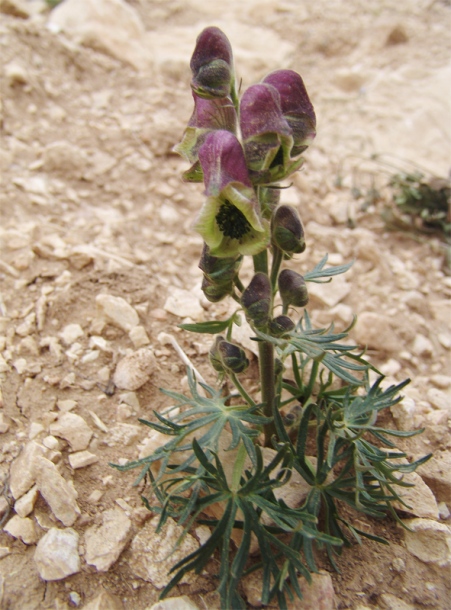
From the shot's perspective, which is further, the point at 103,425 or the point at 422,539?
the point at 103,425

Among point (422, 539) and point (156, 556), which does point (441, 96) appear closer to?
point (422, 539)

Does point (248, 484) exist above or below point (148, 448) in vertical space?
above

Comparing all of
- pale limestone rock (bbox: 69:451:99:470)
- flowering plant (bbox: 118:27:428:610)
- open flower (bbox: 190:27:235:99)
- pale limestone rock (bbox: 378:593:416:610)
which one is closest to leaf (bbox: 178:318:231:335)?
flowering plant (bbox: 118:27:428:610)

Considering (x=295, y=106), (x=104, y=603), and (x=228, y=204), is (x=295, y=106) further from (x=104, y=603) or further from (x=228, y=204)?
(x=104, y=603)

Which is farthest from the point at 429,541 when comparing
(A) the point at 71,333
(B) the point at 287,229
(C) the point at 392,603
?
(A) the point at 71,333

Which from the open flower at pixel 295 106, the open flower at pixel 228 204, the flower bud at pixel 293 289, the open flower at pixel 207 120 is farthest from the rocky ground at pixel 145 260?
the open flower at pixel 295 106

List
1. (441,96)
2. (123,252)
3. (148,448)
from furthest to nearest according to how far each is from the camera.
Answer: (441,96)
(123,252)
(148,448)

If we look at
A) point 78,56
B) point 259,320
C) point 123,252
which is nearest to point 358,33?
point 78,56

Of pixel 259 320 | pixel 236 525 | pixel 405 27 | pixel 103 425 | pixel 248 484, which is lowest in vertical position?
pixel 103 425
